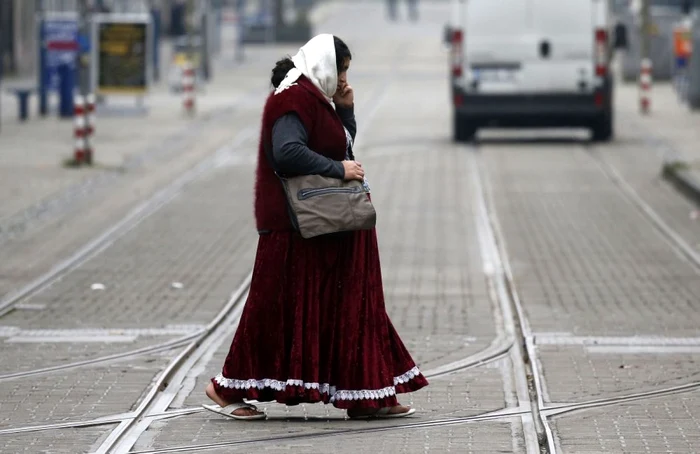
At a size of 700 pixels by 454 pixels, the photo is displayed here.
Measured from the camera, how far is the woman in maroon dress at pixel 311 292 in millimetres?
6969

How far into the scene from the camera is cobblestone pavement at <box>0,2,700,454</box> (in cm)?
705

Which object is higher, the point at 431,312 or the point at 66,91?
the point at 66,91

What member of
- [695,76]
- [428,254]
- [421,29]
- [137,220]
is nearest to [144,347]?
[428,254]

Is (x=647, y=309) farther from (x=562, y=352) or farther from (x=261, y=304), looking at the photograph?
(x=261, y=304)

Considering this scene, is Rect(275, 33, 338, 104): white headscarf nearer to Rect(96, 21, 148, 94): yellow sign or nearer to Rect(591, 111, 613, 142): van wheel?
Rect(591, 111, 613, 142): van wheel

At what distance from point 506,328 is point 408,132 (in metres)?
16.7

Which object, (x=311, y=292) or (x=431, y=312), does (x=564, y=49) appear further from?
(x=311, y=292)

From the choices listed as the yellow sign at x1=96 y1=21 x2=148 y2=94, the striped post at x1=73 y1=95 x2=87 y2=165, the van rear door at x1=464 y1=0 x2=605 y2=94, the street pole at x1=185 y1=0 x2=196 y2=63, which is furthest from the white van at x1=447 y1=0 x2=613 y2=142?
the street pole at x1=185 y1=0 x2=196 y2=63

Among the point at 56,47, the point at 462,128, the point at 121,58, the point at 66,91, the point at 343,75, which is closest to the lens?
the point at 343,75

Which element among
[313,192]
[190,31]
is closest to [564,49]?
[313,192]

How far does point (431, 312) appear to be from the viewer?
34.8 feet

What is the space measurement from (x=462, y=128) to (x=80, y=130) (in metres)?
6.34

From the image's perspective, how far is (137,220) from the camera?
1550 centimetres

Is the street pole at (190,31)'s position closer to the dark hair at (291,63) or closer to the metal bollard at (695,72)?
the metal bollard at (695,72)
